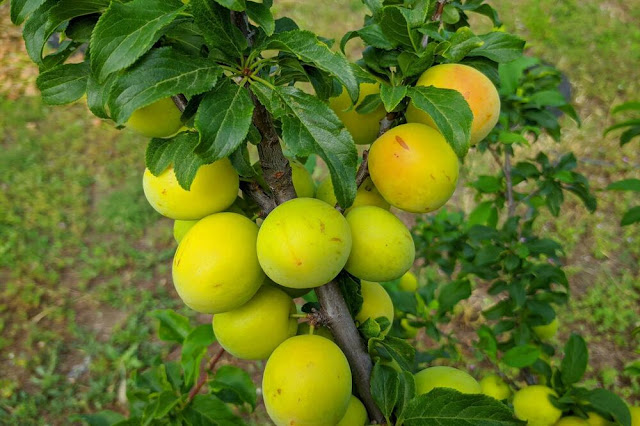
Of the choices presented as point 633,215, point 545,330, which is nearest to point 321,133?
point 633,215

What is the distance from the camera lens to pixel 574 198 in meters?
3.49

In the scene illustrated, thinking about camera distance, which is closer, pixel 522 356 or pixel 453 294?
pixel 522 356

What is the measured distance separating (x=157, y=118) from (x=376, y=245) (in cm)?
41

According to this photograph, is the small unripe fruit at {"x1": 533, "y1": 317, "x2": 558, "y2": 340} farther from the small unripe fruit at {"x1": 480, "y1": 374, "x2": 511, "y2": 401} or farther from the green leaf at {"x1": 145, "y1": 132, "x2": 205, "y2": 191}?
the green leaf at {"x1": 145, "y1": 132, "x2": 205, "y2": 191}

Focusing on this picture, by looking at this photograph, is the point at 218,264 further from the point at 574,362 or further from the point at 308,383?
the point at 574,362

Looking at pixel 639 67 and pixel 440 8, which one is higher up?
pixel 440 8

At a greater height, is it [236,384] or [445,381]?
[445,381]

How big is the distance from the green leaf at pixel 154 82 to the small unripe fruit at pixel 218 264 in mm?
224

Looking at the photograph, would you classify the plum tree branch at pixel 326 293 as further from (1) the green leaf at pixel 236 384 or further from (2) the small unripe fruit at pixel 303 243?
(1) the green leaf at pixel 236 384

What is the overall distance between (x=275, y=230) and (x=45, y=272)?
2.83 m

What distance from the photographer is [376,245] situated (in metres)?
0.83

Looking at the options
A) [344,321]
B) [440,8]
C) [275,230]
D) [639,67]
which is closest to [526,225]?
[440,8]

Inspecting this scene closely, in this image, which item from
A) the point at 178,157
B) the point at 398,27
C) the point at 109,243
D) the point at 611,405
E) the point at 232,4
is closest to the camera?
the point at 232,4

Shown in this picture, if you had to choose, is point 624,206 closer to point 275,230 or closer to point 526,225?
point 526,225
